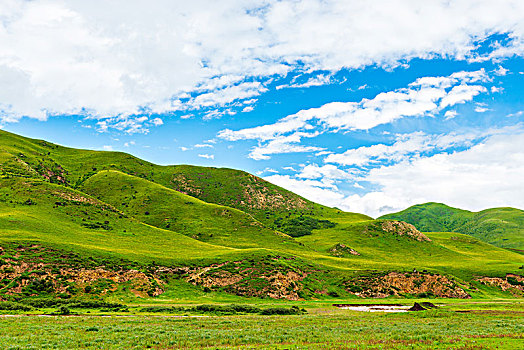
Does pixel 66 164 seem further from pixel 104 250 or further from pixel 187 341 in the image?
pixel 187 341

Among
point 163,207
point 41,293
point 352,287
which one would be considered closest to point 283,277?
point 352,287

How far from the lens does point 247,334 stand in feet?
96.1

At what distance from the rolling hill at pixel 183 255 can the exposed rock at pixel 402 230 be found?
1.85ft

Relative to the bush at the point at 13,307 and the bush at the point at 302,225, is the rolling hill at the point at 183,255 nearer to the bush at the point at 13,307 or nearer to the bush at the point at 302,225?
the bush at the point at 302,225

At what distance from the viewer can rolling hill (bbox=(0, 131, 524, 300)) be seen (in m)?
63.7

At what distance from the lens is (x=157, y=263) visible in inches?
2955

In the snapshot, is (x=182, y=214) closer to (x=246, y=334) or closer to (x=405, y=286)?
(x=405, y=286)

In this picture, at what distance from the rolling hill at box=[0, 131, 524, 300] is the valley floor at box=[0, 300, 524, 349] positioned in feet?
93.3

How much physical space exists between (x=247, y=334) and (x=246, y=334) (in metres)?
0.10

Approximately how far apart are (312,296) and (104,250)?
161 feet

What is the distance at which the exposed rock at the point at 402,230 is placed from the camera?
15565cm

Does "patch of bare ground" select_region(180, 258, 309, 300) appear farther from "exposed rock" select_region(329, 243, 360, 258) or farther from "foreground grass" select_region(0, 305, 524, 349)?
"exposed rock" select_region(329, 243, 360, 258)

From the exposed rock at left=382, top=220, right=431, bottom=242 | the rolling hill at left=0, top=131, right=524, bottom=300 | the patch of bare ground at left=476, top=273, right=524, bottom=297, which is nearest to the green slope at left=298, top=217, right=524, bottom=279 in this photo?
the rolling hill at left=0, top=131, right=524, bottom=300

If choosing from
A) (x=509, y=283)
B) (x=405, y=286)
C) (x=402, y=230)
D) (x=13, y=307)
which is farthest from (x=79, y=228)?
(x=402, y=230)
